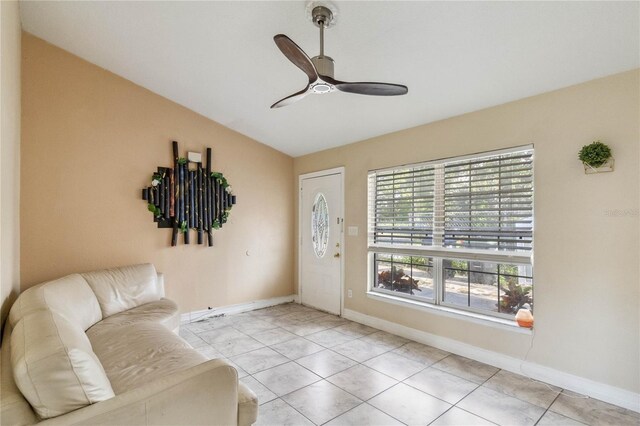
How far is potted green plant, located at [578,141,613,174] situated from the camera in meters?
2.39

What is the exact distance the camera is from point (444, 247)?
3.45m

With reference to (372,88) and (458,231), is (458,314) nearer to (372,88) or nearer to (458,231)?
(458,231)

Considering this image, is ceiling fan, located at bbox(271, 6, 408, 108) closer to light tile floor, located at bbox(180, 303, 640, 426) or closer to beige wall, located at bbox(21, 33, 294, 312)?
light tile floor, located at bbox(180, 303, 640, 426)

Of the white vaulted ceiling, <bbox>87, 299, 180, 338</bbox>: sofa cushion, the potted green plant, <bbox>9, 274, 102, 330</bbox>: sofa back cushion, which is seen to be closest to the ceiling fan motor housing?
the white vaulted ceiling

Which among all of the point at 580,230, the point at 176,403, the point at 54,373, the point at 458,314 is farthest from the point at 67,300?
the point at 580,230

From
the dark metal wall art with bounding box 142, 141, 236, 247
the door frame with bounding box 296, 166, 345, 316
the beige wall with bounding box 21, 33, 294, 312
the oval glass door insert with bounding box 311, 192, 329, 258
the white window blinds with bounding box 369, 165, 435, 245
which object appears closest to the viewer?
the beige wall with bounding box 21, 33, 294, 312

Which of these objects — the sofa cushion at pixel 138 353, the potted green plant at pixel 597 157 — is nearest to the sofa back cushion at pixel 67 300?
the sofa cushion at pixel 138 353

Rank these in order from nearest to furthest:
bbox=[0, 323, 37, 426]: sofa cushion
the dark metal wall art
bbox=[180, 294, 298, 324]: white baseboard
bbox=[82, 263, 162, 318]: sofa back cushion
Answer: bbox=[0, 323, 37, 426]: sofa cushion, bbox=[82, 263, 162, 318]: sofa back cushion, the dark metal wall art, bbox=[180, 294, 298, 324]: white baseboard

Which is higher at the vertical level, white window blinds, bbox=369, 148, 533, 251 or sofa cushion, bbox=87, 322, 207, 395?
white window blinds, bbox=369, 148, 533, 251

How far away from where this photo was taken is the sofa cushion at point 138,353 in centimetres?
197

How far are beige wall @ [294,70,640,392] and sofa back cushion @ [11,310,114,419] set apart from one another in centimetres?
313

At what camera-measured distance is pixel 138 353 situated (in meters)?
2.25

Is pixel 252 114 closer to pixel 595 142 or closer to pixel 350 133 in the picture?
pixel 350 133

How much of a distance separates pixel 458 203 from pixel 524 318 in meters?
1.22
